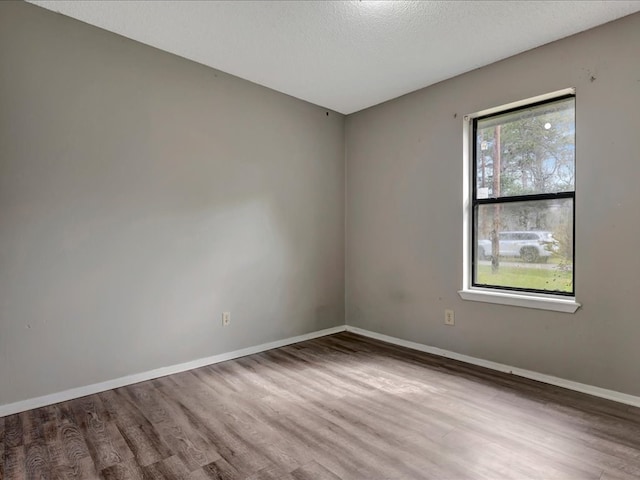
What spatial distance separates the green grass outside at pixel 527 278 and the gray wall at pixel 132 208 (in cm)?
170

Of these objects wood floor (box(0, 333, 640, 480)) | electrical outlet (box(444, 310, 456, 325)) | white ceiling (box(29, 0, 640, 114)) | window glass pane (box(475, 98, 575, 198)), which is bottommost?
wood floor (box(0, 333, 640, 480))

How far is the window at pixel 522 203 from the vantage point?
8.55 feet

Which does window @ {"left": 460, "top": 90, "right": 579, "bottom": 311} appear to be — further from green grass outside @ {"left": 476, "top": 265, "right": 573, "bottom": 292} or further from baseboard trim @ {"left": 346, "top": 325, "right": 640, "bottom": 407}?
baseboard trim @ {"left": 346, "top": 325, "right": 640, "bottom": 407}

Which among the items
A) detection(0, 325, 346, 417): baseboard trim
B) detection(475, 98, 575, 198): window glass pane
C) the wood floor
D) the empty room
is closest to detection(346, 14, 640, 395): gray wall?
the empty room

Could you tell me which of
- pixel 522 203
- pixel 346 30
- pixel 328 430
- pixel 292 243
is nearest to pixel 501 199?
pixel 522 203

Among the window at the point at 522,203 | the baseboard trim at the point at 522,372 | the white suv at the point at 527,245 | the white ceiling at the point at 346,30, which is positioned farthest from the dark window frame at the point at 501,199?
the baseboard trim at the point at 522,372

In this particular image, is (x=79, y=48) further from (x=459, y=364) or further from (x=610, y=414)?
(x=610, y=414)

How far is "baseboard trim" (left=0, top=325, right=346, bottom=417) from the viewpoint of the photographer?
85.6 inches

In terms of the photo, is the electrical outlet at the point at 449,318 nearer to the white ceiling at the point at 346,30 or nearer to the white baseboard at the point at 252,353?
the white baseboard at the point at 252,353

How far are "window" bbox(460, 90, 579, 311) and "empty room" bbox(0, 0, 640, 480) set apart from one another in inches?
0.7

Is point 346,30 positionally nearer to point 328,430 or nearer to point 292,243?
point 292,243

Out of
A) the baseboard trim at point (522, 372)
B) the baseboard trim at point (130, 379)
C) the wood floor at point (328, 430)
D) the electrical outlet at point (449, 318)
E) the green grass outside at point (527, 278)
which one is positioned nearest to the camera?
the wood floor at point (328, 430)

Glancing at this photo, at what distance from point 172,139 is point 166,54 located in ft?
2.11

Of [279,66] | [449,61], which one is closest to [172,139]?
[279,66]
